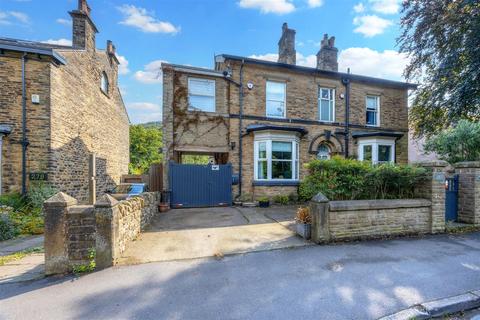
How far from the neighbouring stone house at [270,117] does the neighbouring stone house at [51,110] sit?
409 centimetres

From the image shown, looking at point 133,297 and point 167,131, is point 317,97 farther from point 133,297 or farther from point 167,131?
point 133,297

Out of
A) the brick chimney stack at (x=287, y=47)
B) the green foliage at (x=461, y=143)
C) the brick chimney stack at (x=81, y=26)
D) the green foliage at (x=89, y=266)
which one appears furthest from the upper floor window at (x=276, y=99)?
the green foliage at (x=89, y=266)

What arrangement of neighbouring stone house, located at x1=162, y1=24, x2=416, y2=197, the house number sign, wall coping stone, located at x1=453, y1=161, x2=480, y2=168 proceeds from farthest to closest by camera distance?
1. neighbouring stone house, located at x1=162, y1=24, x2=416, y2=197
2. the house number sign
3. wall coping stone, located at x1=453, y1=161, x2=480, y2=168

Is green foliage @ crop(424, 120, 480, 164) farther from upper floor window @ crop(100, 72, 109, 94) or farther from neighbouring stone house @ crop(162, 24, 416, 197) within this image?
upper floor window @ crop(100, 72, 109, 94)

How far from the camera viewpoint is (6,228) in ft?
20.4

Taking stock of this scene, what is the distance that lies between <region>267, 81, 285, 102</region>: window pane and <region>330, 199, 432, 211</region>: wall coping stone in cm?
779

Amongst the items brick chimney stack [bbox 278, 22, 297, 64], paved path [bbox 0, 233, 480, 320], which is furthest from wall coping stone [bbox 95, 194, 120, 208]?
brick chimney stack [bbox 278, 22, 297, 64]

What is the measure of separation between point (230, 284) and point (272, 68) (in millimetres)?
10882

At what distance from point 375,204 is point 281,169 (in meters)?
6.00

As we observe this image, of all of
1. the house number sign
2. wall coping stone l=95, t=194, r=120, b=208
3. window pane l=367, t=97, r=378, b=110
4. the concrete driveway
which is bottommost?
the concrete driveway

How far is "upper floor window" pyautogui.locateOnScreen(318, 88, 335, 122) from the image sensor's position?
12.9 meters

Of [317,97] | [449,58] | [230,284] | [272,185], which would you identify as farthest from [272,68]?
[230,284]

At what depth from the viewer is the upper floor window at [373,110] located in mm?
13789

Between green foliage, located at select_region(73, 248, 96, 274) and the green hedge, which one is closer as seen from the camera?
green foliage, located at select_region(73, 248, 96, 274)
